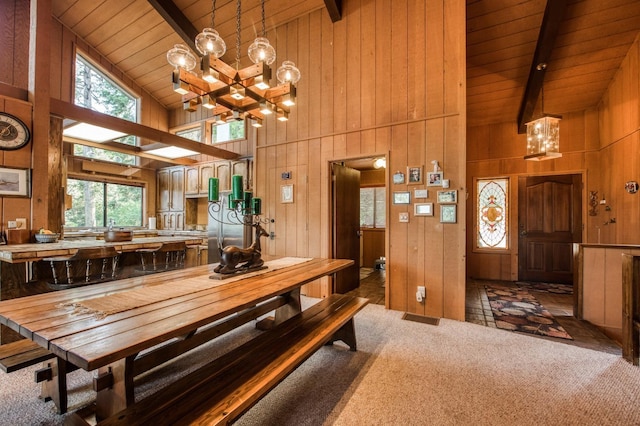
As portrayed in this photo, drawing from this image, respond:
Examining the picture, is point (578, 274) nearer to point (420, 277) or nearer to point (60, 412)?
point (420, 277)

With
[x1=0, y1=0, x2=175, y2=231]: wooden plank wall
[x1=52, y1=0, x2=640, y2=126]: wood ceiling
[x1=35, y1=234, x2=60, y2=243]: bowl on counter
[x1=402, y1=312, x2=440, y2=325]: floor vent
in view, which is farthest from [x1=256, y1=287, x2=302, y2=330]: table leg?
[x1=52, y1=0, x2=640, y2=126]: wood ceiling

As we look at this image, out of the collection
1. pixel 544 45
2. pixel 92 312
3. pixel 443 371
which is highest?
pixel 544 45

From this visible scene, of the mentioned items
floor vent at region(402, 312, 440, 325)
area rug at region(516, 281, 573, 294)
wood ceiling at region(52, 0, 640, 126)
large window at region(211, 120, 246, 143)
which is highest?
wood ceiling at region(52, 0, 640, 126)

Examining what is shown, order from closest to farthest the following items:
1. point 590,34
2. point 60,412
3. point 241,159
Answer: point 60,412 → point 590,34 → point 241,159

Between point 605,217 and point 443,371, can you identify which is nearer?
point 443,371

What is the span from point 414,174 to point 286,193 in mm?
1956

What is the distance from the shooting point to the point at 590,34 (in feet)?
12.0

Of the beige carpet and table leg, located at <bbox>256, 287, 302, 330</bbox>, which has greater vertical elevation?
table leg, located at <bbox>256, 287, 302, 330</bbox>

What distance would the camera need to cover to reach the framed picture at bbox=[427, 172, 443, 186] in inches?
131

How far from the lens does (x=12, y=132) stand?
3.04 metres

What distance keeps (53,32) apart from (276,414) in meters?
7.19

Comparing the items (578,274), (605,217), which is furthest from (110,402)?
(605,217)

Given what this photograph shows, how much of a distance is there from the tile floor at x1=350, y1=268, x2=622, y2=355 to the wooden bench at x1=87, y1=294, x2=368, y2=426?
Result: 90.1 inches

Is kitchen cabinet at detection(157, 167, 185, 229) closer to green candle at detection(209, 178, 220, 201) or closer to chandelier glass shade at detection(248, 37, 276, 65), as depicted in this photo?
chandelier glass shade at detection(248, 37, 276, 65)
